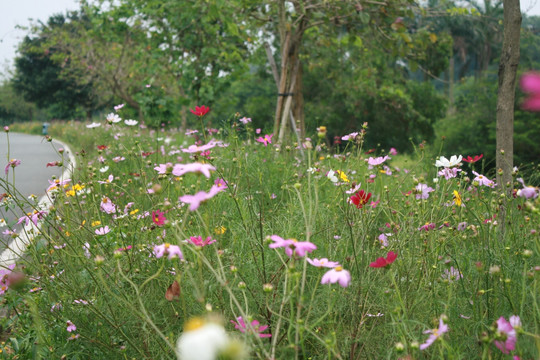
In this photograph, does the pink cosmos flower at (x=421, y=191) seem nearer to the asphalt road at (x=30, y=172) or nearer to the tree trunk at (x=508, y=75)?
the tree trunk at (x=508, y=75)

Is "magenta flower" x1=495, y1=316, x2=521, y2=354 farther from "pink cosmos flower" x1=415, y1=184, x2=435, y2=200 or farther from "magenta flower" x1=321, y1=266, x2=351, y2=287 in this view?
"pink cosmos flower" x1=415, y1=184, x2=435, y2=200

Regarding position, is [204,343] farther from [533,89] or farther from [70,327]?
[70,327]

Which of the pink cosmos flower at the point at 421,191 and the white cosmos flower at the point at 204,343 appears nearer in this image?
the white cosmos flower at the point at 204,343

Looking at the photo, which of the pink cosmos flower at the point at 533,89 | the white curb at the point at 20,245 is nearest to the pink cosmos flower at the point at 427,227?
the pink cosmos flower at the point at 533,89

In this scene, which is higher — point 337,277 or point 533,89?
point 533,89

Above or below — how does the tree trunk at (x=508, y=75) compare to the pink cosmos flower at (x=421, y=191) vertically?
above

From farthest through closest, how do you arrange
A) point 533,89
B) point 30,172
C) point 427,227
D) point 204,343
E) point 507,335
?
point 30,172 → point 427,227 → point 507,335 → point 533,89 → point 204,343

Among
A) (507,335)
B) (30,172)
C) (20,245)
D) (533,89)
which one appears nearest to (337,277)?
(507,335)

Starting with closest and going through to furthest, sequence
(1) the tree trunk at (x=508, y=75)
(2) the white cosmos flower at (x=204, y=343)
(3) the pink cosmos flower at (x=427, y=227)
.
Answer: (2) the white cosmos flower at (x=204, y=343) → (3) the pink cosmos flower at (x=427, y=227) → (1) the tree trunk at (x=508, y=75)

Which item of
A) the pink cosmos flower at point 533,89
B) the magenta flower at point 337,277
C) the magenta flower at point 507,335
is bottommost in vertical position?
the magenta flower at point 507,335

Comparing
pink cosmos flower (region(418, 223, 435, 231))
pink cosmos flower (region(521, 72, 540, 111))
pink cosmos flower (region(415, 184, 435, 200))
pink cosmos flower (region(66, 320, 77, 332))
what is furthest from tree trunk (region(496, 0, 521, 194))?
pink cosmos flower (region(66, 320, 77, 332))

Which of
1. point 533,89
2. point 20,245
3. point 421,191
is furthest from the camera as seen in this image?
point 20,245

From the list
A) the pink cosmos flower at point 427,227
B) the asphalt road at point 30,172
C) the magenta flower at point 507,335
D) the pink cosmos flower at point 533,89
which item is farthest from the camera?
the asphalt road at point 30,172

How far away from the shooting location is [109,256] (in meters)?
1.67
